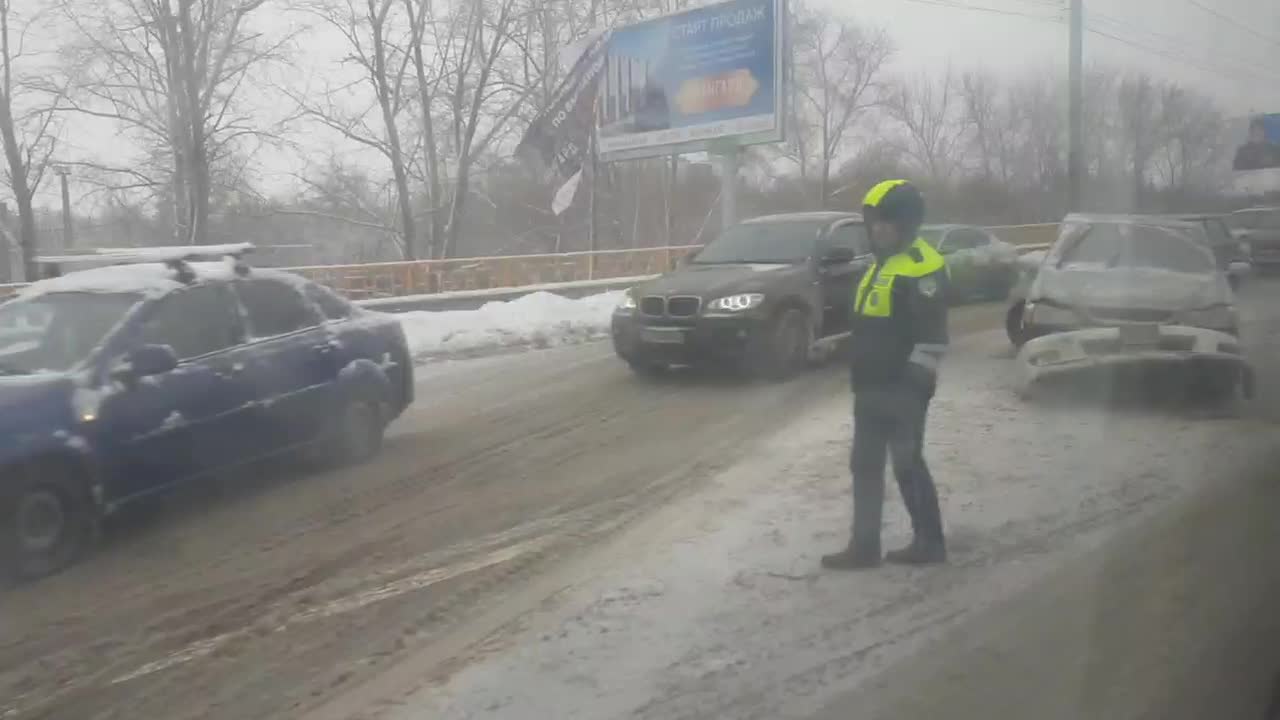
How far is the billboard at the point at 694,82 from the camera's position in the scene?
63.7 feet

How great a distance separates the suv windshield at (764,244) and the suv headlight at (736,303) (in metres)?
0.74

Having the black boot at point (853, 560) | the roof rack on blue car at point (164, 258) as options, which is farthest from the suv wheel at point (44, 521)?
the black boot at point (853, 560)

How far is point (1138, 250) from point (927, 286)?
5.21 m

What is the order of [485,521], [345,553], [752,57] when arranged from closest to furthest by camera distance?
[345,553]
[485,521]
[752,57]

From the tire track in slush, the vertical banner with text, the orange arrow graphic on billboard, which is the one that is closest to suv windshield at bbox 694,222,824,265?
the tire track in slush

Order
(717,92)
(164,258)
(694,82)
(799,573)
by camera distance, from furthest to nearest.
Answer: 1. (694,82)
2. (717,92)
3. (164,258)
4. (799,573)

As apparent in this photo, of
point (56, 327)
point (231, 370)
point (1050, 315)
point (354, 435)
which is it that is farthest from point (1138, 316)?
point (56, 327)

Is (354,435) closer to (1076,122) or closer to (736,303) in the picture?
(736,303)

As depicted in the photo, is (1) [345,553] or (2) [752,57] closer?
(1) [345,553]

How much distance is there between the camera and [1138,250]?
9000 mm

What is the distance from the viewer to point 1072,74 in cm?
1072

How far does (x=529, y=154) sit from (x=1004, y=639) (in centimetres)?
2186

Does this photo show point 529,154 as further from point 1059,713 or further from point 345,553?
point 1059,713

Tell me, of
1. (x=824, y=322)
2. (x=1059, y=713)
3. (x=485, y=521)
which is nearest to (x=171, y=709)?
(x=485, y=521)
